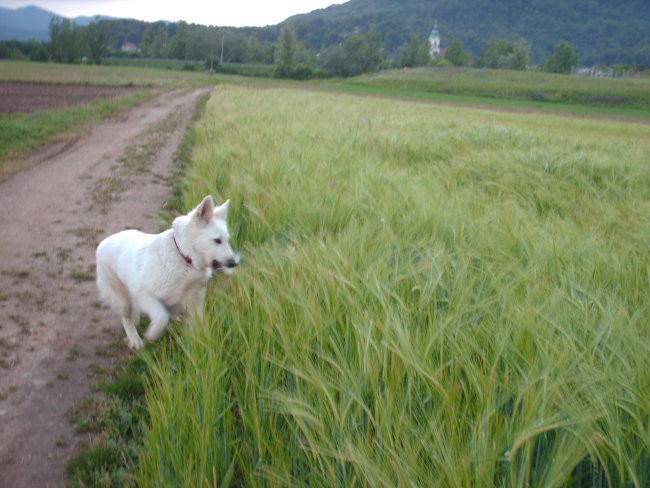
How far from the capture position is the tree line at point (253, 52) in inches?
3757

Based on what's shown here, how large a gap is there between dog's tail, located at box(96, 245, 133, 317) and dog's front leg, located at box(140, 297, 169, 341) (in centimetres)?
39

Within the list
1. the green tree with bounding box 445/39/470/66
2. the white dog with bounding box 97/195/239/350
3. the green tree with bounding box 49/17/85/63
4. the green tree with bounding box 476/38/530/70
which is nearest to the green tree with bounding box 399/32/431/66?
the green tree with bounding box 445/39/470/66

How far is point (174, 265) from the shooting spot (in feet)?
11.4

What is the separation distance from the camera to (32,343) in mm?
3656

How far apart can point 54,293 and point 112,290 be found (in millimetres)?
1065

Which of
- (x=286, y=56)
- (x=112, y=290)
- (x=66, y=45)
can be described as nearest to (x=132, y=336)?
(x=112, y=290)

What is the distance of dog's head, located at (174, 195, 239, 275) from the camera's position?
3327 millimetres

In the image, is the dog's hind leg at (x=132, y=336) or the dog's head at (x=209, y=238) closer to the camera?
the dog's head at (x=209, y=238)

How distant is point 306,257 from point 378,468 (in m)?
1.49

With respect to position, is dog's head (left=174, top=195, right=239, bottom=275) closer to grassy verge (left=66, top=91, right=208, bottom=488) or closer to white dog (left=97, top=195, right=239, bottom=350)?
white dog (left=97, top=195, right=239, bottom=350)

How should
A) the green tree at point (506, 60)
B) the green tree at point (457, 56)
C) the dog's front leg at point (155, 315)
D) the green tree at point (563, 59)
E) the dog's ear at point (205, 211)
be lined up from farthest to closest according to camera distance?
1. the green tree at point (457, 56)
2. the green tree at point (506, 60)
3. the green tree at point (563, 59)
4. the dog's front leg at point (155, 315)
5. the dog's ear at point (205, 211)

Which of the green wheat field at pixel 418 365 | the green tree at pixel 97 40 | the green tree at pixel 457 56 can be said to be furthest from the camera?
the green tree at pixel 457 56

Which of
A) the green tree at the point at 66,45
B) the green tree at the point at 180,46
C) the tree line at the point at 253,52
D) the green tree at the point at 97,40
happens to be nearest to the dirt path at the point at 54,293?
the tree line at the point at 253,52

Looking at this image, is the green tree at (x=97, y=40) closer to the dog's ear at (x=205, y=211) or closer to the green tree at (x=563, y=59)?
the green tree at (x=563, y=59)
